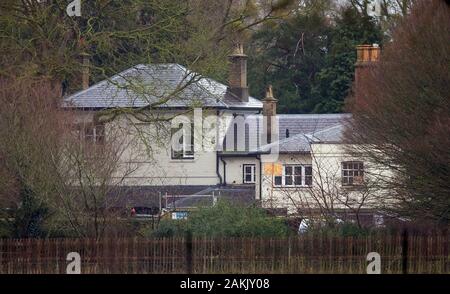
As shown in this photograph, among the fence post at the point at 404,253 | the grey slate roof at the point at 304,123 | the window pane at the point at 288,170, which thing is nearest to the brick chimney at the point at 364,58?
the window pane at the point at 288,170

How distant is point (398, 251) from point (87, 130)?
1096 centimetres

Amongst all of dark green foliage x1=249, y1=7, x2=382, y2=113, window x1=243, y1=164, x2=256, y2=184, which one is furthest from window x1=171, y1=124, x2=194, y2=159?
dark green foliage x1=249, y1=7, x2=382, y2=113

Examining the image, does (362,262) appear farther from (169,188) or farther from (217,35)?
(169,188)

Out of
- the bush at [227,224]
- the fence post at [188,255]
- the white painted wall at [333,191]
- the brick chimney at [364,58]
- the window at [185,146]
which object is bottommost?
the fence post at [188,255]

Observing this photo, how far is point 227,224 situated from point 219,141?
16.9 metres

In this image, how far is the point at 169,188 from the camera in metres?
38.0

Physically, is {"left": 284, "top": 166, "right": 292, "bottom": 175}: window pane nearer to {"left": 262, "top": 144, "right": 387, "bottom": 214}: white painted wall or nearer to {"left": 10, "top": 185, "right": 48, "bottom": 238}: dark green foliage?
{"left": 262, "top": 144, "right": 387, "bottom": 214}: white painted wall

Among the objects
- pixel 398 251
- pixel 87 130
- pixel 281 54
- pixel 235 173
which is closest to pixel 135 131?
pixel 87 130

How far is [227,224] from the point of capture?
25.3 metres

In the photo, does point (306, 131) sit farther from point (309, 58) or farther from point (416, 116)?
point (416, 116)

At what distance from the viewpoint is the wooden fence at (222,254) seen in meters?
21.8

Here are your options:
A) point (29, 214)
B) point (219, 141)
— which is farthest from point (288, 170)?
point (29, 214)

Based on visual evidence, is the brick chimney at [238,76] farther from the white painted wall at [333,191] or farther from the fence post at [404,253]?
the fence post at [404,253]

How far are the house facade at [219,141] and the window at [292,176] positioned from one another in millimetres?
47
